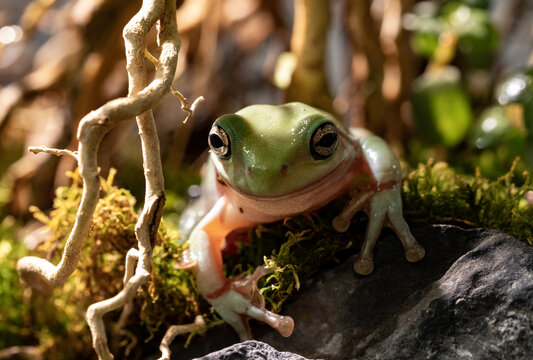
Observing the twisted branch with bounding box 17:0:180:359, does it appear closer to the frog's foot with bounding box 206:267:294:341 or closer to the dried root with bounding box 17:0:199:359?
the dried root with bounding box 17:0:199:359

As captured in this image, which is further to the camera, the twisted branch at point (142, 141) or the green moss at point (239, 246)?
the green moss at point (239, 246)

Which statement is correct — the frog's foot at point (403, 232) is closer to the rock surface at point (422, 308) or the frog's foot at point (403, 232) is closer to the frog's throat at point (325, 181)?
the rock surface at point (422, 308)

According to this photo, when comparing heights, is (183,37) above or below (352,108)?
above

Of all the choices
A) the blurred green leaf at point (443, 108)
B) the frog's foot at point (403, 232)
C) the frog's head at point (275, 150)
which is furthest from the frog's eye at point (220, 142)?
the blurred green leaf at point (443, 108)

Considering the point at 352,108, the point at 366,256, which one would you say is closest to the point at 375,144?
the point at 366,256

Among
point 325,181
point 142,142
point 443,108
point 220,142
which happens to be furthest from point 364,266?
point 443,108

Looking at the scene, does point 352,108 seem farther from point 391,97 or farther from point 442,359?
point 442,359
